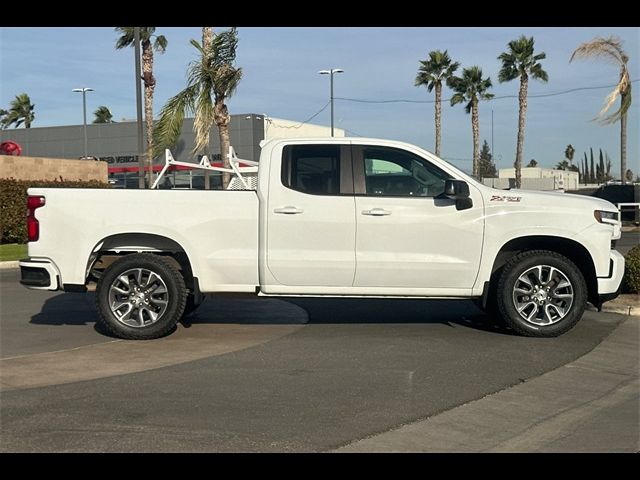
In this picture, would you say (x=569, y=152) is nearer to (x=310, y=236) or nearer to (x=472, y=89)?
Result: (x=472, y=89)

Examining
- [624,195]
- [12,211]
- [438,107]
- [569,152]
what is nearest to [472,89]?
[438,107]

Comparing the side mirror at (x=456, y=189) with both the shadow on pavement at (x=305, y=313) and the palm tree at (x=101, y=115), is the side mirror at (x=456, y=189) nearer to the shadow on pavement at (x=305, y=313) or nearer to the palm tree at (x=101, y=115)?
the shadow on pavement at (x=305, y=313)

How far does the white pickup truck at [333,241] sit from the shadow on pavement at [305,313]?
0.75 m

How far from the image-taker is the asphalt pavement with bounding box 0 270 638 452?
482 cm

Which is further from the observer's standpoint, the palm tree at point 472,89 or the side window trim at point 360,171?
the palm tree at point 472,89

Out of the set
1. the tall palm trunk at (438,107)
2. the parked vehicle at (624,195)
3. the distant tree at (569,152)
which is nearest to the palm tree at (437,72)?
the tall palm trunk at (438,107)

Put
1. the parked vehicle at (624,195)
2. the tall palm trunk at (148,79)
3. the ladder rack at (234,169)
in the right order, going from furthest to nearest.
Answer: the tall palm trunk at (148,79) < the parked vehicle at (624,195) < the ladder rack at (234,169)

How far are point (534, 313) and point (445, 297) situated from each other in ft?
3.19

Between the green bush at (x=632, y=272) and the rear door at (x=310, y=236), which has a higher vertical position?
the rear door at (x=310, y=236)

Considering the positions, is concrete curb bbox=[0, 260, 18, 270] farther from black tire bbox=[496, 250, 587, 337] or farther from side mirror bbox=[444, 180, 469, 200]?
black tire bbox=[496, 250, 587, 337]

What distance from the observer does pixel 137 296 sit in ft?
25.4

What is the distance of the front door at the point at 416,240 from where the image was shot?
7605mm

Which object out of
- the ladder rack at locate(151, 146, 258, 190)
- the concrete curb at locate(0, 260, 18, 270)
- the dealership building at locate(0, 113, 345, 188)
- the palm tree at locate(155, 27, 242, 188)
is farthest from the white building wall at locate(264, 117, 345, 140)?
the ladder rack at locate(151, 146, 258, 190)
